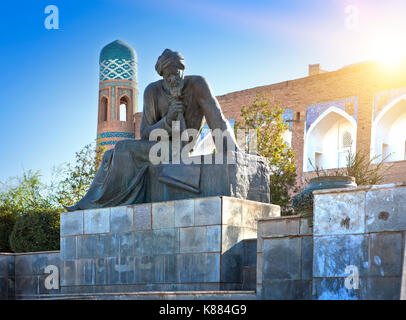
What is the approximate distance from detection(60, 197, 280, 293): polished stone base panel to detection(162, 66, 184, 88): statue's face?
1317 mm

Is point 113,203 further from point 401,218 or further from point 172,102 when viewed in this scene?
point 401,218

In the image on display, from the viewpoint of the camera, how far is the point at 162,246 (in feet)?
19.8

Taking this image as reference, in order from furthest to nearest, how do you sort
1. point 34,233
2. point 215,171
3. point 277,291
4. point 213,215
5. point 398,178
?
point 398,178
point 34,233
point 215,171
point 213,215
point 277,291

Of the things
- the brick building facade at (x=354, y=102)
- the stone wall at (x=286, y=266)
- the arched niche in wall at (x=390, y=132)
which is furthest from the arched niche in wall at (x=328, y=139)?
the stone wall at (x=286, y=266)

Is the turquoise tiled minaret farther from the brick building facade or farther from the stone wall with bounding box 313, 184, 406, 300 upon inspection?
the stone wall with bounding box 313, 184, 406, 300

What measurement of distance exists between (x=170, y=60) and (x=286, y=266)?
3010mm

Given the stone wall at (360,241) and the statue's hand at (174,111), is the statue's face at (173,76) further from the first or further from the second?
the stone wall at (360,241)

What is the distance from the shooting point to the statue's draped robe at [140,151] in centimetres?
658

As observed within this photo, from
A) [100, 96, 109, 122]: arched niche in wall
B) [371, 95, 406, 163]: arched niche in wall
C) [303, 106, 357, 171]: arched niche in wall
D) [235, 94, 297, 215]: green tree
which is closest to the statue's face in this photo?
[235, 94, 297, 215]: green tree

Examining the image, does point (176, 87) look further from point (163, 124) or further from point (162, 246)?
point (162, 246)

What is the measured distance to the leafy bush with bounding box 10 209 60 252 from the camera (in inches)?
448

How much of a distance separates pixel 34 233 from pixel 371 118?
12.1 m

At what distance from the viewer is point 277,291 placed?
432cm

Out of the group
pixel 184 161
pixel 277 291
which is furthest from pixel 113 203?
pixel 277 291
